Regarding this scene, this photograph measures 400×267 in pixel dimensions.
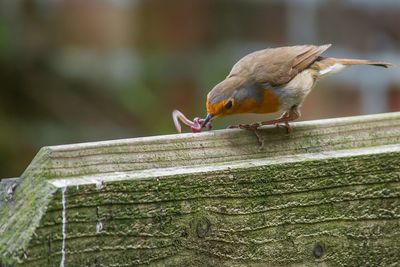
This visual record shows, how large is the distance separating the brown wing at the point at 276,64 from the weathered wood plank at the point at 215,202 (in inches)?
65.4

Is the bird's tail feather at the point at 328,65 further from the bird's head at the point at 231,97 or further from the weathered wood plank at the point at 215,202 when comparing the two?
the weathered wood plank at the point at 215,202

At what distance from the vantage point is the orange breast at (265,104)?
416cm

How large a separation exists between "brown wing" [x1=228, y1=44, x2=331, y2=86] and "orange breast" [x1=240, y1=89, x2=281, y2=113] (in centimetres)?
5

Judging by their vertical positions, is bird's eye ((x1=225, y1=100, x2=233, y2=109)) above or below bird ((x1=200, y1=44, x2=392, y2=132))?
below

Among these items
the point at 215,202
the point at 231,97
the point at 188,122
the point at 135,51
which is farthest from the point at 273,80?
the point at 135,51

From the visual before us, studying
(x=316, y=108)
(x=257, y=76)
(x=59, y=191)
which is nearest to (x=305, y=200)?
(x=59, y=191)

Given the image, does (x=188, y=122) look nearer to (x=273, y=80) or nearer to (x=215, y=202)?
(x=215, y=202)

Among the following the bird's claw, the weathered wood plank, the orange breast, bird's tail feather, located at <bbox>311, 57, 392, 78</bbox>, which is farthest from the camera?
bird's tail feather, located at <bbox>311, 57, 392, 78</bbox>

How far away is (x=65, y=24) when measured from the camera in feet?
24.0

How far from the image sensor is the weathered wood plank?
195 cm

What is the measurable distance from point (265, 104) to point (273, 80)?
0.40ft

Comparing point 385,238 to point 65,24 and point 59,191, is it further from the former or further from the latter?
point 65,24

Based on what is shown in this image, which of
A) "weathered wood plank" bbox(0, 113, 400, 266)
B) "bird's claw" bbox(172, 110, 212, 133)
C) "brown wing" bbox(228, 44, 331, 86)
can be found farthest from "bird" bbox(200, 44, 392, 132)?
"weathered wood plank" bbox(0, 113, 400, 266)

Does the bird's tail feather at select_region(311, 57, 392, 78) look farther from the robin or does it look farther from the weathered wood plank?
the weathered wood plank
